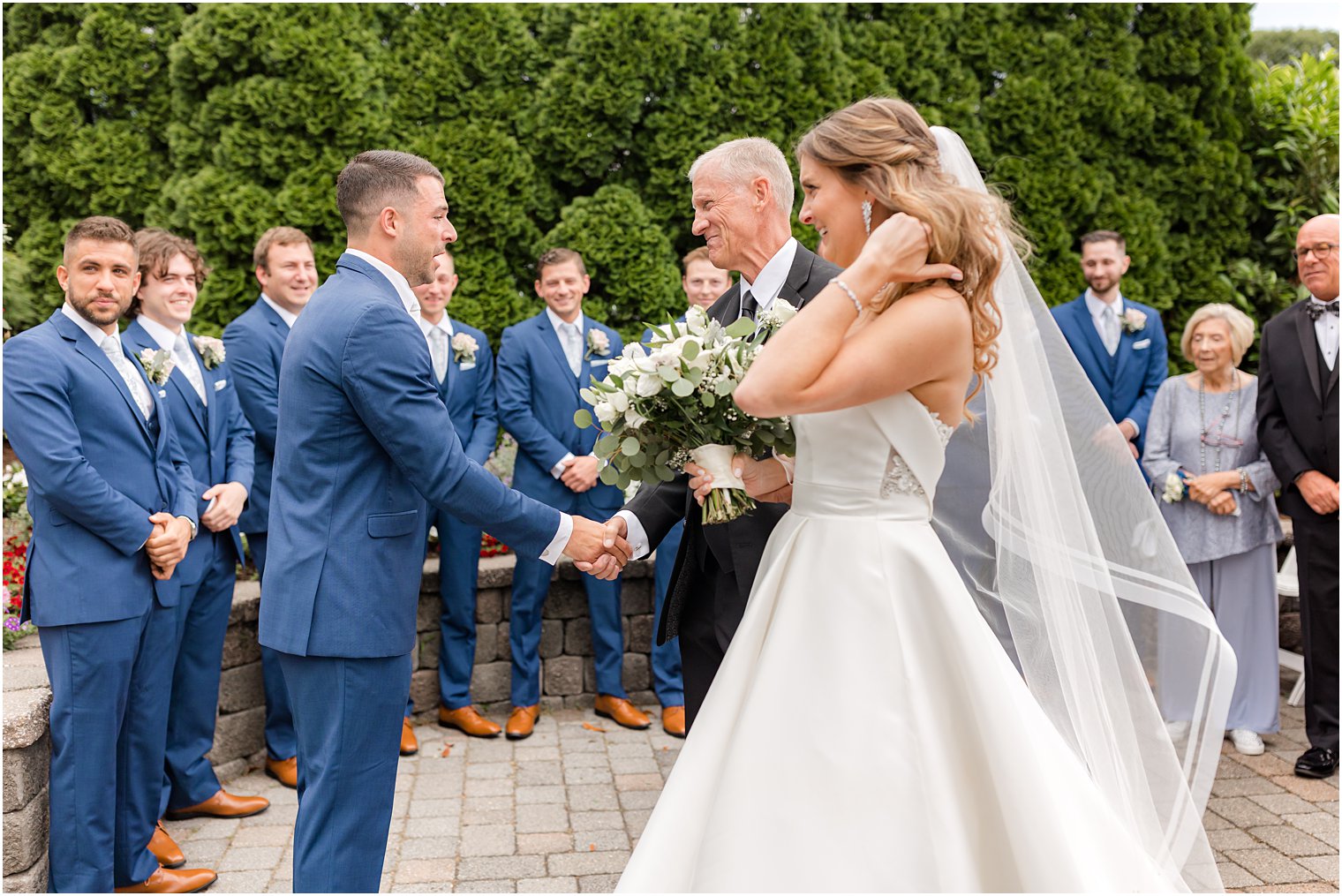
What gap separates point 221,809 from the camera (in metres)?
5.05

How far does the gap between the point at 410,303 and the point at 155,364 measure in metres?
1.60

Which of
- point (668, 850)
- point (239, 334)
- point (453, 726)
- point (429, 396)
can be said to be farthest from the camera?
point (453, 726)

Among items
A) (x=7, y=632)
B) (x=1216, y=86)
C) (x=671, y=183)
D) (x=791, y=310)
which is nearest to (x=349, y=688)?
(x=791, y=310)

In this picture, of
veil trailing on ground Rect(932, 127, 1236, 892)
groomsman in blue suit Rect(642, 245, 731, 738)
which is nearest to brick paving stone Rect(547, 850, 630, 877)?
groomsman in blue suit Rect(642, 245, 731, 738)

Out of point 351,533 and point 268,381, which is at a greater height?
point 268,381

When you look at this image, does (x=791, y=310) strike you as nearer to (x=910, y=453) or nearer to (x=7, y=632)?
(x=910, y=453)

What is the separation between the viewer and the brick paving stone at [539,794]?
209 inches

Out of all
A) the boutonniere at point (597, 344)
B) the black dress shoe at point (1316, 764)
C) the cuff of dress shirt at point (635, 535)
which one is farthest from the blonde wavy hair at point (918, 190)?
the black dress shoe at point (1316, 764)

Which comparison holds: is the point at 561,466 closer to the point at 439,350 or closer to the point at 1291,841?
the point at 439,350

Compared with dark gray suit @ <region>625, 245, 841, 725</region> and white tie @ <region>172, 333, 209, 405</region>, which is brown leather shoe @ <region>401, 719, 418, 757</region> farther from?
dark gray suit @ <region>625, 245, 841, 725</region>

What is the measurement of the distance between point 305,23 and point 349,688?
235 inches

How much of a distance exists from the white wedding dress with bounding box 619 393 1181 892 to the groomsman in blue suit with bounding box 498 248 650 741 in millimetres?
3402

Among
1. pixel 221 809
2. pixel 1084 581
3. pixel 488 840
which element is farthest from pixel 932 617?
pixel 221 809

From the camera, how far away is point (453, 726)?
638 cm
